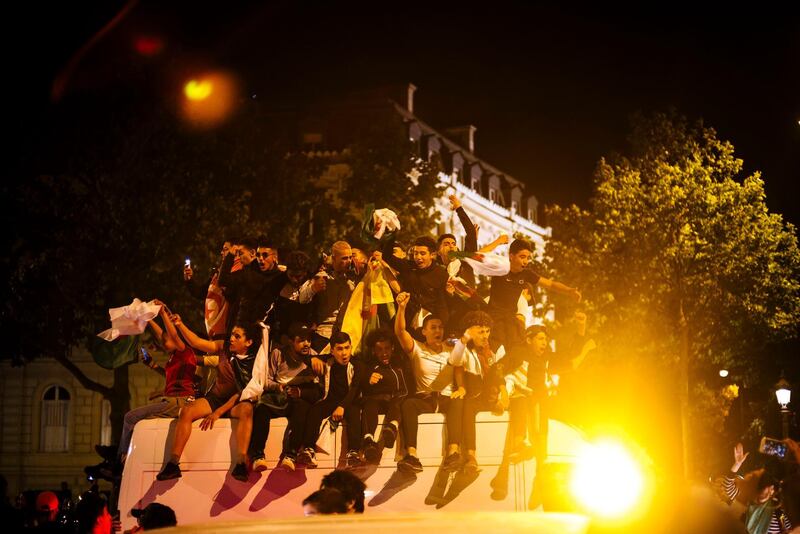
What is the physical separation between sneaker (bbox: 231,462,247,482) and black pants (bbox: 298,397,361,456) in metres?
0.47

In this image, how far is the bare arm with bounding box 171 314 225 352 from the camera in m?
11.1

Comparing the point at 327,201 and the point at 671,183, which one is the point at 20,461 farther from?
the point at 671,183

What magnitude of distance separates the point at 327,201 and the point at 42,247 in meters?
10.6

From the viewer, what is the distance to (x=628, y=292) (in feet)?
109

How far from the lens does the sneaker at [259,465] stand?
380 inches

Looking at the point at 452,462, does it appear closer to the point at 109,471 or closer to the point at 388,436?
the point at 388,436

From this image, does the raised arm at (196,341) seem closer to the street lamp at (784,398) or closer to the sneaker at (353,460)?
the sneaker at (353,460)

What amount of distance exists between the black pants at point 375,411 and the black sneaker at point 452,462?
63 cm

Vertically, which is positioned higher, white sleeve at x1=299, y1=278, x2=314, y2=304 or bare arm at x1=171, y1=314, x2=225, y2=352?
white sleeve at x1=299, y1=278, x2=314, y2=304

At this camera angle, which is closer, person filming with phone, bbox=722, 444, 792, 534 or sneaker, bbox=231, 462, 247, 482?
sneaker, bbox=231, 462, 247, 482

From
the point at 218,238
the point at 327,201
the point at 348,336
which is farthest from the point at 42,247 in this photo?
the point at 348,336

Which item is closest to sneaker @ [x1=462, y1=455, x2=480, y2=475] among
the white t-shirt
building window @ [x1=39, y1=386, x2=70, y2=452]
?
the white t-shirt

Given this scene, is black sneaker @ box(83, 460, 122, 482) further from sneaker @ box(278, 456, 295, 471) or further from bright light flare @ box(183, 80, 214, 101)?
bright light flare @ box(183, 80, 214, 101)

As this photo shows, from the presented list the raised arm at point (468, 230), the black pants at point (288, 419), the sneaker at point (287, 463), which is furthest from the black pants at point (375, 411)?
the raised arm at point (468, 230)
